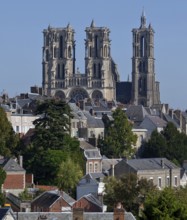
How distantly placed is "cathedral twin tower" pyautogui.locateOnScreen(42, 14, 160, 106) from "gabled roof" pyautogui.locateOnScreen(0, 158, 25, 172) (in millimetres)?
87371

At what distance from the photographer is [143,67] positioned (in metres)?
176

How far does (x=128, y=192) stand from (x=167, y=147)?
1502 inches

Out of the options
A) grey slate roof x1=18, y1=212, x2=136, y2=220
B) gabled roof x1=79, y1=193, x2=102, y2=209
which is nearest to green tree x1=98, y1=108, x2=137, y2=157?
gabled roof x1=79, y1=193, x2=102, y2=209

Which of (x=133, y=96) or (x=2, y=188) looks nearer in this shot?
(x=2, y=188)

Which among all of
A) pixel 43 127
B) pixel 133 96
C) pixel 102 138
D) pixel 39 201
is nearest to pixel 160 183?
pixel 43 127

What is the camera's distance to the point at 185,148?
360 feet

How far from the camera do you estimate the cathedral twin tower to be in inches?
6683

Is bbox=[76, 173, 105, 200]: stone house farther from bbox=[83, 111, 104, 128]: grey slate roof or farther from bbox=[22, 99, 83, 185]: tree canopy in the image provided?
bbox=[83, 111, 104, 128]: grey slate roof

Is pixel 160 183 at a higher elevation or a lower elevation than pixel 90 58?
lower

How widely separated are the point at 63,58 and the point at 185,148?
65.1 m

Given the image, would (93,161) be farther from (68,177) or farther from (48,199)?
(48,199)

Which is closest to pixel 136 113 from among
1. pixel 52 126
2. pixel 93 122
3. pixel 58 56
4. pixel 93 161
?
pixel 93 122

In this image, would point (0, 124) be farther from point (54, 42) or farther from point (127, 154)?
point (54, 42)

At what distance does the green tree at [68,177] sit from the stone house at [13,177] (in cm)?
291
